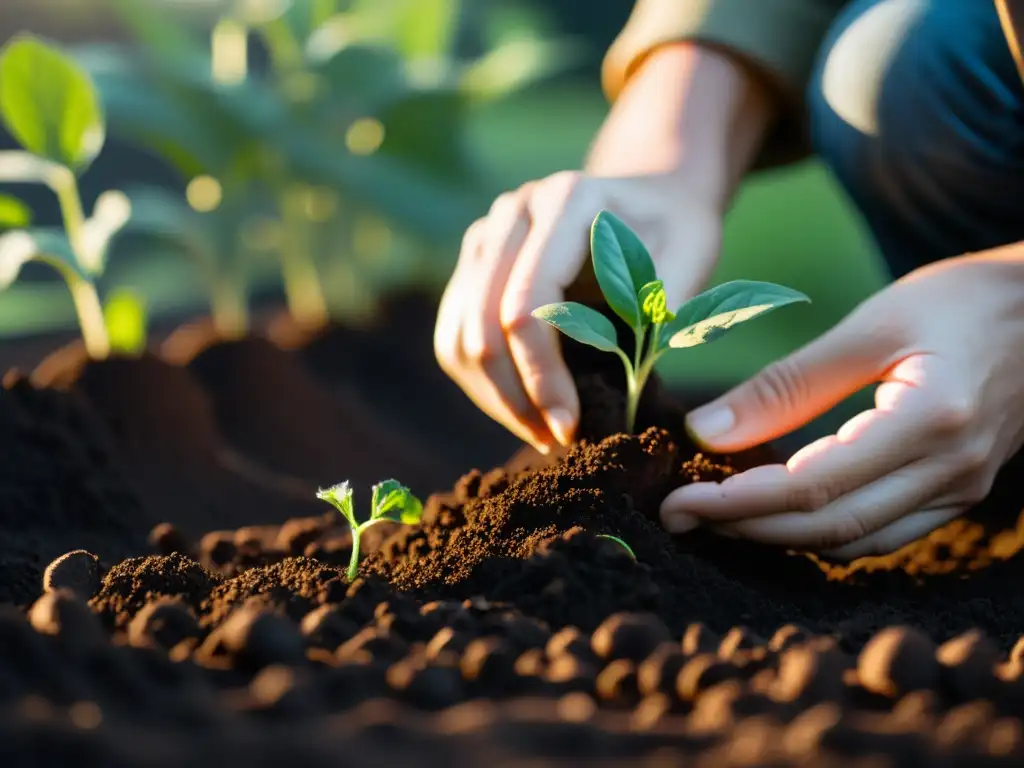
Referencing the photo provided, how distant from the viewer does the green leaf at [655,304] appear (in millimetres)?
859

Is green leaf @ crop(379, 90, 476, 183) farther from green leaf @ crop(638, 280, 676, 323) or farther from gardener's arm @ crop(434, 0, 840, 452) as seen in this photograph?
green leaf @ crop(638, 280, 676, 323)

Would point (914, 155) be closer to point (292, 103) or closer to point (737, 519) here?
point (737, 519)

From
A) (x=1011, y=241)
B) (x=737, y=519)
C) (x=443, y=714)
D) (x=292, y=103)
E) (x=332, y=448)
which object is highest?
(x=292, y=103)

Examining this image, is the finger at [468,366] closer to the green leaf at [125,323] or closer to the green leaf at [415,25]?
the green leaf at [125,323]

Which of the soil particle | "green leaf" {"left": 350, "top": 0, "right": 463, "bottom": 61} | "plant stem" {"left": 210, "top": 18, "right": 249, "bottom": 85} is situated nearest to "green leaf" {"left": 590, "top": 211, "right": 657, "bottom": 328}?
the soil particle

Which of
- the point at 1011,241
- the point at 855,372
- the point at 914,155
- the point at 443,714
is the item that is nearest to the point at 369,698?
the point at 443,714

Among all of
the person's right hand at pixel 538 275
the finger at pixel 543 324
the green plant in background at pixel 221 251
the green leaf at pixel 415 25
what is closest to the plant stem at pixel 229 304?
the green plant in background at pixel 221 251

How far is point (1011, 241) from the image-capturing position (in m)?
1.29

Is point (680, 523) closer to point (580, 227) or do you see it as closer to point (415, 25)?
point (580, 227)

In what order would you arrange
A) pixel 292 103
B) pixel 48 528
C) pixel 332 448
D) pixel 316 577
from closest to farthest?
pixel 316 577
pixel 48 528
pixel 332 448
pixel 292 103

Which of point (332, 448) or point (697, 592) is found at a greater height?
point (332, 448)

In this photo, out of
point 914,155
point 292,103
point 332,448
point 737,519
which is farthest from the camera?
point 292,103

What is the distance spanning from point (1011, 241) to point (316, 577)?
96 cm

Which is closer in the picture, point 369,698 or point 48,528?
point 369,698
